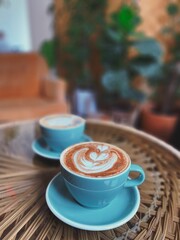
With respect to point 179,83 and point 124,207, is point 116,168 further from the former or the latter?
point 179,83

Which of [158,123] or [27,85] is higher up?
[27,85]

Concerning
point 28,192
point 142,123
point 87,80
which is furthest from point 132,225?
point 87,80

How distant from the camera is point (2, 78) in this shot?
1.63 metres

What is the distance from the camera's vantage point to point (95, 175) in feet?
1.12

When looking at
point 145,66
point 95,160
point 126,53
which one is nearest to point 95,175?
point 95,160

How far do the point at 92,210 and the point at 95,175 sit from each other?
74 mm

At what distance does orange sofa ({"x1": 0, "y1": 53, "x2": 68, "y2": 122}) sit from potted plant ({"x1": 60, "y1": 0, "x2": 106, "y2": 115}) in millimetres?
304

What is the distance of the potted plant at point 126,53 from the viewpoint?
145 centimetres

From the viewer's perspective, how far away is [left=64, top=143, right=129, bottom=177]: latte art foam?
35 centimetres

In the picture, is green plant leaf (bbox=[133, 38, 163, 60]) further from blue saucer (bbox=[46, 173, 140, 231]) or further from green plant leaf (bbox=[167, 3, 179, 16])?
blue saucer (bbox=[46, 173, 140, 231])

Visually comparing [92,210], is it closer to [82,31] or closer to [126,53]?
[126,53]

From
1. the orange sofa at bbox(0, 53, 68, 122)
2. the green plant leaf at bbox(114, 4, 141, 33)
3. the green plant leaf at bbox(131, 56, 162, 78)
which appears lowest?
the orange sofa at bbox(0, 53, 68, 122)

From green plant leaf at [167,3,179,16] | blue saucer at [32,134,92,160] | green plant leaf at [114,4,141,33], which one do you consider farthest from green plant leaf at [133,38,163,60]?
blue saucer at [32,134,92,160]

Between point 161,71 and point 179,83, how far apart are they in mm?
164
